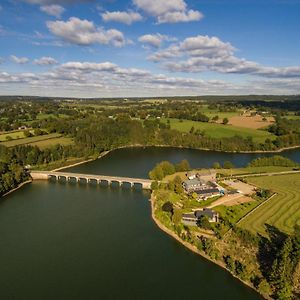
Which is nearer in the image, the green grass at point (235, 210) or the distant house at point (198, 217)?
the distant house at point (198, 217)

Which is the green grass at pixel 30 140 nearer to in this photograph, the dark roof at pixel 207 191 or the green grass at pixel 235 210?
the dark roof at pixel 207 191

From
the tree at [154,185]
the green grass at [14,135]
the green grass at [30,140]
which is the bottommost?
the tree at [154,185]

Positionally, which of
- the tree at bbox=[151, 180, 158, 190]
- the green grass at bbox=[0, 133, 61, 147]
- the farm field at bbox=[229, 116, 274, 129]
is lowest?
the tree at bbox=[151, 180, 158, 190]

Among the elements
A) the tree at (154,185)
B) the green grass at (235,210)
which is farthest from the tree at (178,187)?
the green grass at (235,210)

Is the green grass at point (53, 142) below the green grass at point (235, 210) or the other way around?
the other way around

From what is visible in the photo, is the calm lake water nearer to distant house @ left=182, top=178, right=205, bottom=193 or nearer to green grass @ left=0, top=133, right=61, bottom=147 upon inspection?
distant house @ left=182, top=178, right=205, bottom=193

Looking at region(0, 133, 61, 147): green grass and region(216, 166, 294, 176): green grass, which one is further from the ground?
region(0, 133, 61, 147): green grass

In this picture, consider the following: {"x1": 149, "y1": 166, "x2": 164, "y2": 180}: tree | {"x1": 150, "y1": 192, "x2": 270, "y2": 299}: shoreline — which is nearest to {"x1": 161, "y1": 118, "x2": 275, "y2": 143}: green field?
{"x1": 149, "y1": 166, "x2": 164, "y2": 180}: tree

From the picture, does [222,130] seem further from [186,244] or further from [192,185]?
[186,244]

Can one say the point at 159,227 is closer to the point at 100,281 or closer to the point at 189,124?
A: the point at 100,281
